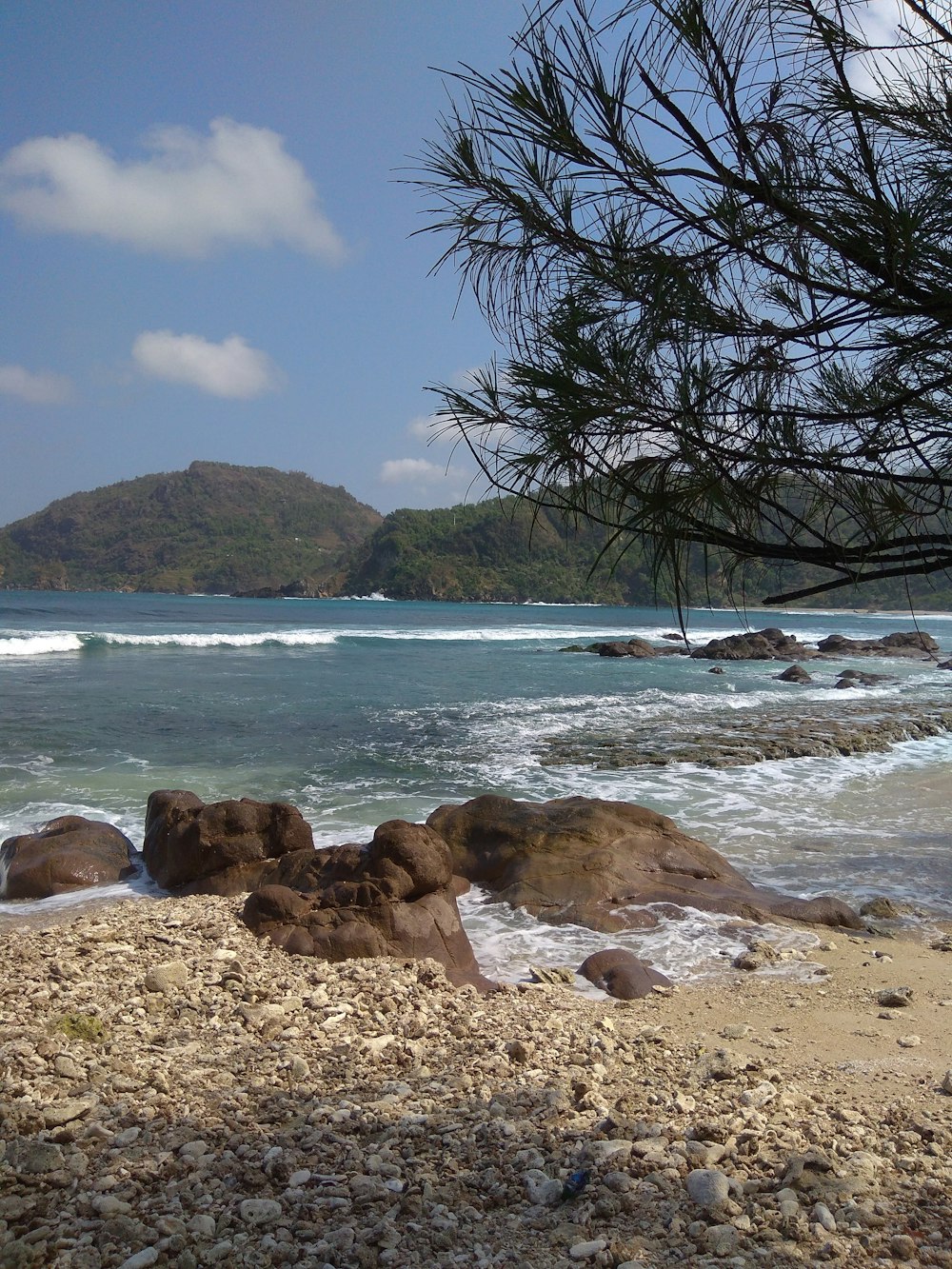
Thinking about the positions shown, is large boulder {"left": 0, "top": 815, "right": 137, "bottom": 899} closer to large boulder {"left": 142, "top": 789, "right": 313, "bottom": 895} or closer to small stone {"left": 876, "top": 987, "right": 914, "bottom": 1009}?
large boulder {"left": 142, "top": 789, "right": 313, "bottom": 895}

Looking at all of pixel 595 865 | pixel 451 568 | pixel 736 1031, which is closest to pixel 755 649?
pixel 595 865

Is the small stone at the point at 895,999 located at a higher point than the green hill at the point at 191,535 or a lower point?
lower

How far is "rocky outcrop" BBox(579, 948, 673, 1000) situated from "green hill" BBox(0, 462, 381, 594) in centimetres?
9761

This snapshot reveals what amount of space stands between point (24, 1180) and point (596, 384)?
2830mm

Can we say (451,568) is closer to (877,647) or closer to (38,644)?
(877,647)

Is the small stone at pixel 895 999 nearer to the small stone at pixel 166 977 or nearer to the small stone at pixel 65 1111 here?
the small stone at pixel 166 977

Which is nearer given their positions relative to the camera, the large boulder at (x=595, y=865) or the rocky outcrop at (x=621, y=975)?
the rocky outcrop at (x=621, y=975)

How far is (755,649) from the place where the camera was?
106ft

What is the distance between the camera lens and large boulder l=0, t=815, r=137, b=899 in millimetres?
6551

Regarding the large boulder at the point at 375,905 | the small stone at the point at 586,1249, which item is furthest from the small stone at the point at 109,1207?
the large boulder at the point at 375,905

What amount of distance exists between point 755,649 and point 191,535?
109639 millimetres

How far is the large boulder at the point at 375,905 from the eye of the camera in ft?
16.1

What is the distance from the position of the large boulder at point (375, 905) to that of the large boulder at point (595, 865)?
1085 millimetres

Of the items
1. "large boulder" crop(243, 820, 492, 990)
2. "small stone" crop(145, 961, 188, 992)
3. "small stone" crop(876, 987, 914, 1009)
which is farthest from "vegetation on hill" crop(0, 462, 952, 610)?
"small stone" crop(145, 961, 188, 992)
